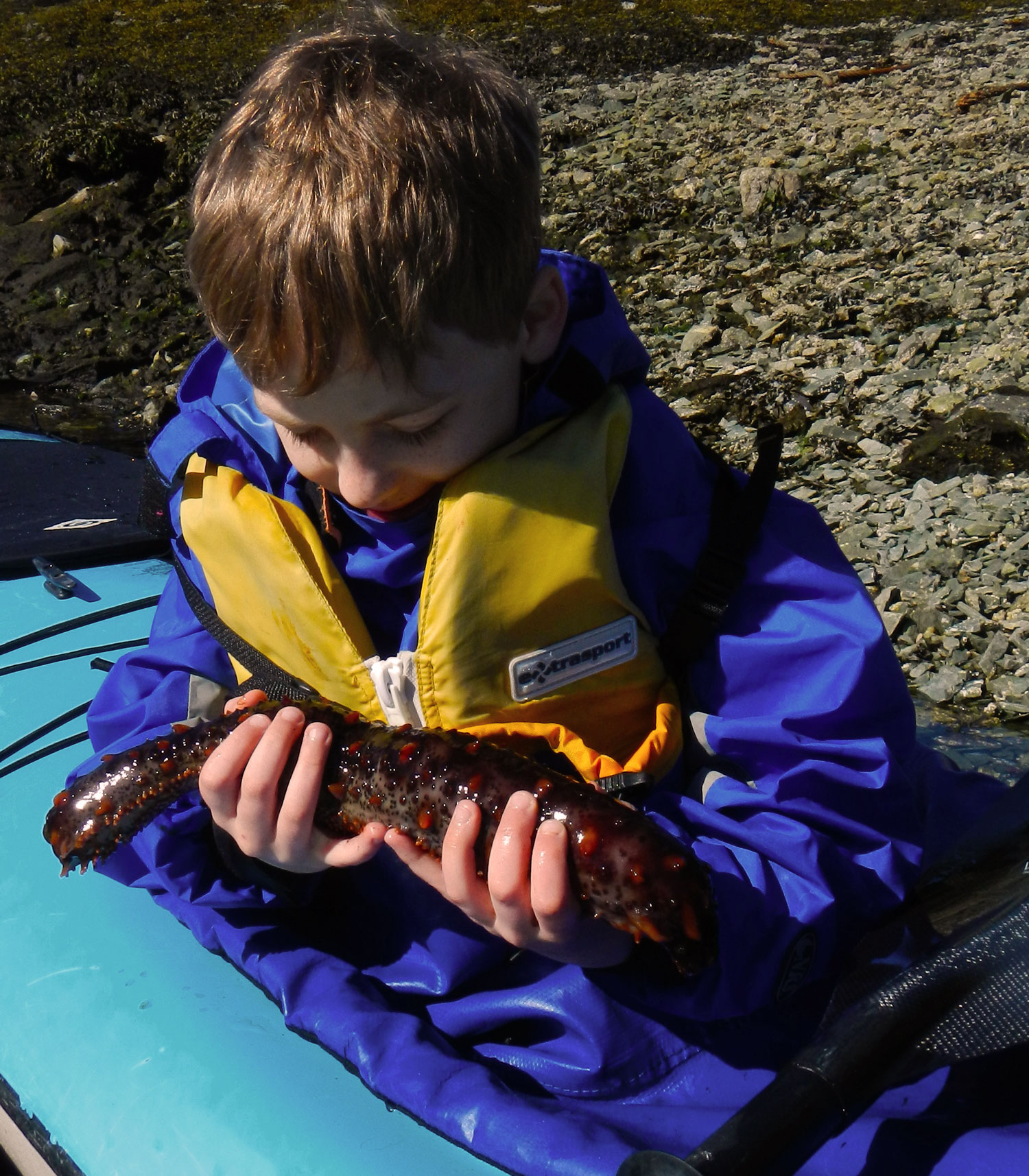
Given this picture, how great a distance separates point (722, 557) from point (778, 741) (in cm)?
40

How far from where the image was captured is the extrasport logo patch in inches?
95.8

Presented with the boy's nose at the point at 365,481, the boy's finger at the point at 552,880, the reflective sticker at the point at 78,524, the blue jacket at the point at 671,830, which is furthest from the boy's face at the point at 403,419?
the reflective sticker at the point at 78,524

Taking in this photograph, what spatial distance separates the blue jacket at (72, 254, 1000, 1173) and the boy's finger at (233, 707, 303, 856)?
356mm

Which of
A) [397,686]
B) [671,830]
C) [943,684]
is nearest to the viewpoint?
[671,830]

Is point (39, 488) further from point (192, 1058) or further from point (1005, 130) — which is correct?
point (1005, 130)

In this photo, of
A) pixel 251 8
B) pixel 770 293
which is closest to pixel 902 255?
pixel 770 293

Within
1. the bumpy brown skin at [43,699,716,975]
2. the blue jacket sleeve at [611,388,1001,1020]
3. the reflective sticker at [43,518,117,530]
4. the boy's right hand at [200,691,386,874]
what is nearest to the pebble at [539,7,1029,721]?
the blue jacket sleeve at [611,388,1001,1020]

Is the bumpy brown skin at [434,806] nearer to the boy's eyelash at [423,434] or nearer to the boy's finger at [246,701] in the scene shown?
the boy's finger at [246,701]

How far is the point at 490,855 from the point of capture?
6.31 feet

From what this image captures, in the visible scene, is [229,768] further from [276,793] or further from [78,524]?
[78,524]

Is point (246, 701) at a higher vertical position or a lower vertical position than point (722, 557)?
lower

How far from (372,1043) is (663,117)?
36.6 ft

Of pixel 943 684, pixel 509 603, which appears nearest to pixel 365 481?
pixel 509 603

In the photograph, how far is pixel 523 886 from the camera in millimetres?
1899
